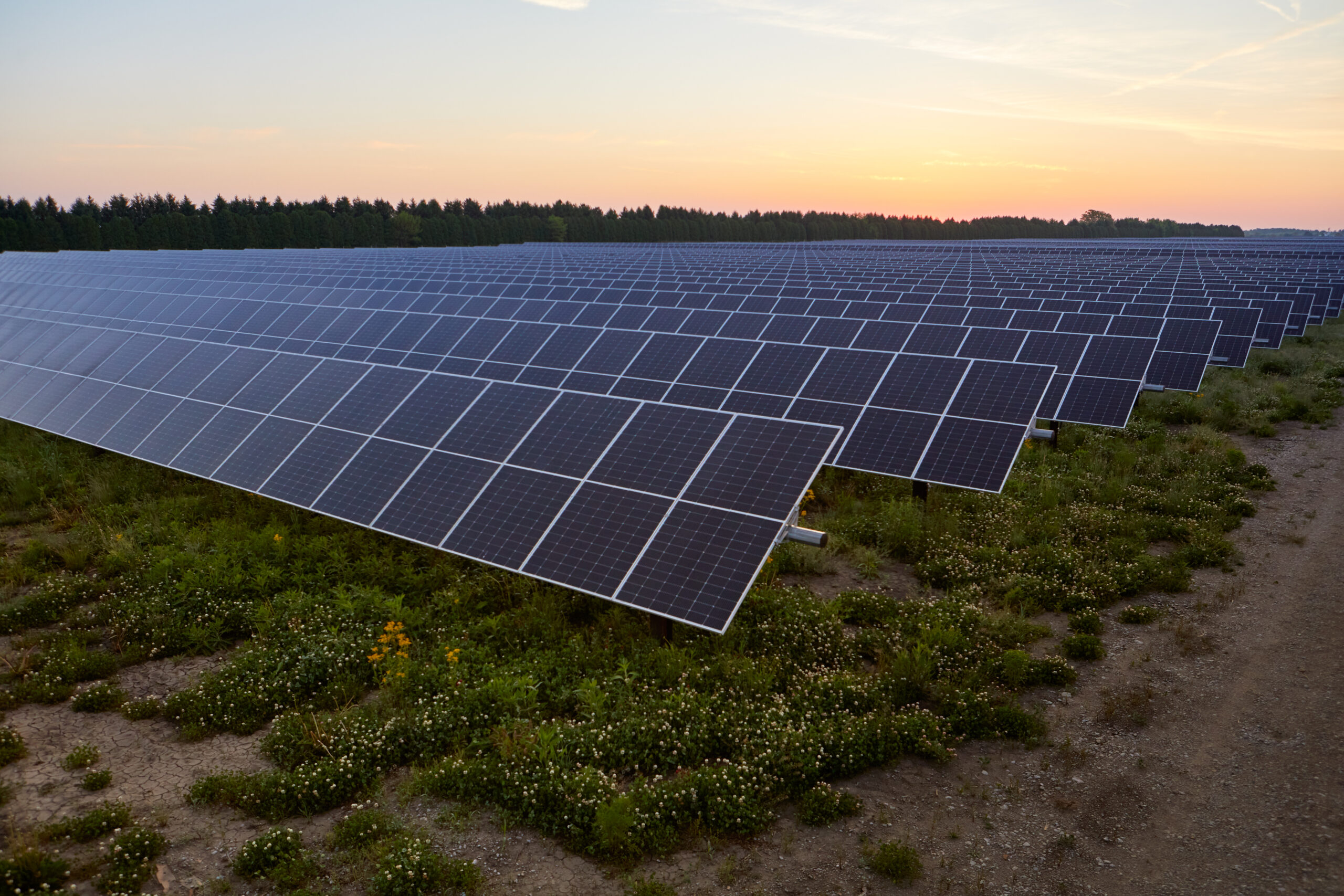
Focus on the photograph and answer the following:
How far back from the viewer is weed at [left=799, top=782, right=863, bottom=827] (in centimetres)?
683

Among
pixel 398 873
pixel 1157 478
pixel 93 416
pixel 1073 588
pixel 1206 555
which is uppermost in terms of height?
pixel 1157 478

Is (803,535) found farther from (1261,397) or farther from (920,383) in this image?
(1261,397)

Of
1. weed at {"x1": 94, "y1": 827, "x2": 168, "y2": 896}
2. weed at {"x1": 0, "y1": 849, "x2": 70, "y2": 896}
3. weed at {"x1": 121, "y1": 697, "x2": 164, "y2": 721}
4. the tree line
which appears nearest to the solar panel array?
weed at {"x1": 121, "y1": 697, "x2": 164, "y2": 721}

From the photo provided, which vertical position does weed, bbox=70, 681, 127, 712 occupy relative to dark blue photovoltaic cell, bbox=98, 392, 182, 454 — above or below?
below

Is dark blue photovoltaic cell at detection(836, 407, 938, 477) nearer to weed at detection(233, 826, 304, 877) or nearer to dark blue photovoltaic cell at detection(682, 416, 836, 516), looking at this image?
dark blue photovoltaic cell at detection(682, 416, 836, 516)

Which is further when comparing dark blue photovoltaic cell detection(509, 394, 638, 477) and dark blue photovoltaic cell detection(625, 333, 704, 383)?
dark blue photovoltaic cell detection(625, 333, 704, 383)

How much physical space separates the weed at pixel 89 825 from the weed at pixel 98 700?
1.97m

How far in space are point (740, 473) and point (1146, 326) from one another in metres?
17.7

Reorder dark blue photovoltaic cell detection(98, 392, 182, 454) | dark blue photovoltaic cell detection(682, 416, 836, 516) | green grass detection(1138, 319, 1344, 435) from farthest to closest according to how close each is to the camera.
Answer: green grass detection(1138, 319, 1344, 435)
dark blue photovoltaic cell detection(98, 392, 182, 454)
dark blue photovoltaic cell detection(682, 416, 836, 516)

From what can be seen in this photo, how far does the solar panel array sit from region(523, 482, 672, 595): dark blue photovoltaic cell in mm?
29

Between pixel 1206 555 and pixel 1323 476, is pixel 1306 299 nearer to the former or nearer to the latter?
pixel 1323 476

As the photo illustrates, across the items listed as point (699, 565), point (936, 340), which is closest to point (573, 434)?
point (699, 565)

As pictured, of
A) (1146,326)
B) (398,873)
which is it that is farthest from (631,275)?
(398,873)

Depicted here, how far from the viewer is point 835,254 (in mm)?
81938
